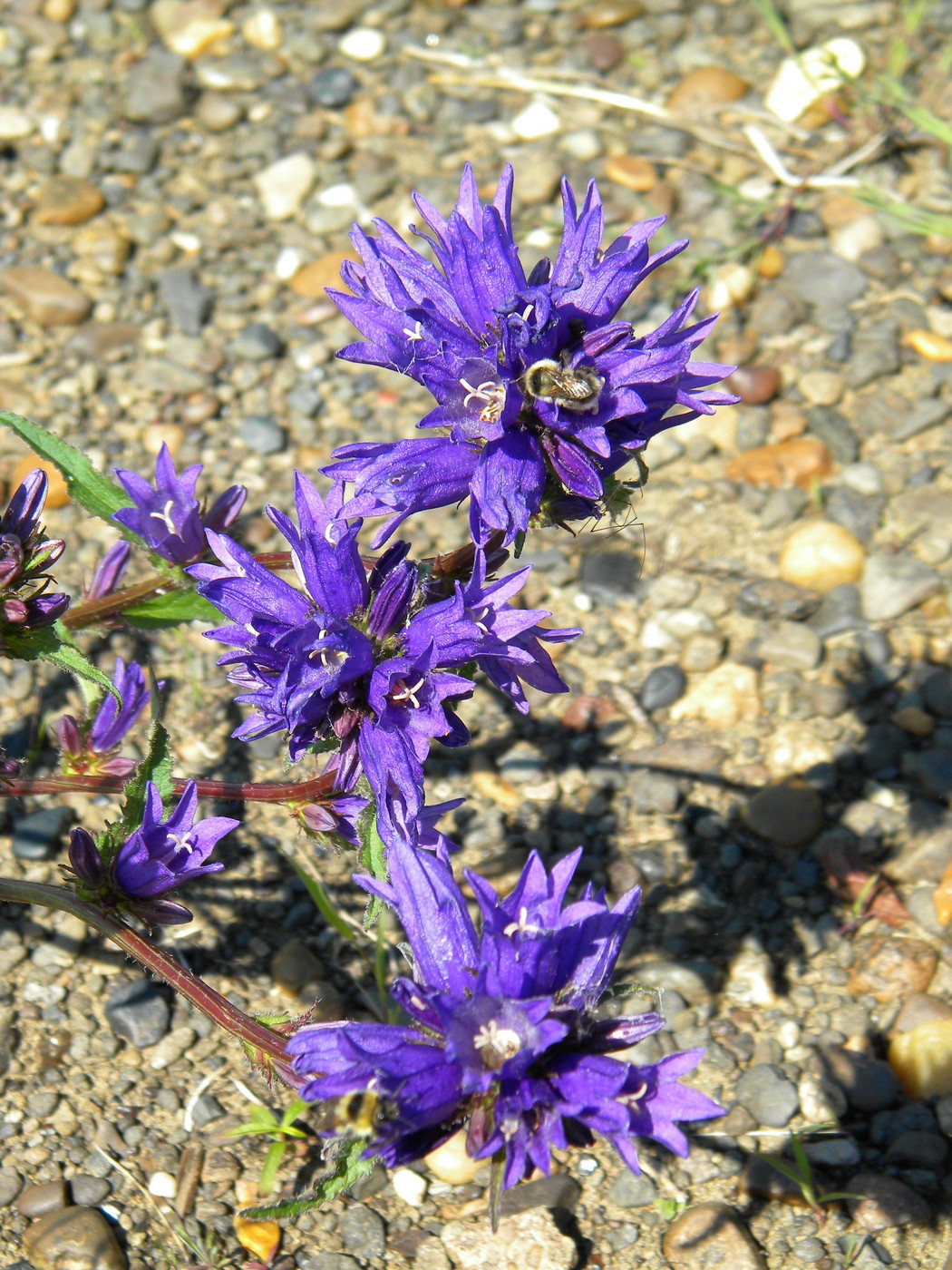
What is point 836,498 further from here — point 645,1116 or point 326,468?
point 645,1116

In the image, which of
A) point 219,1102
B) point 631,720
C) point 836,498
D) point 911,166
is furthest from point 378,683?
point 911,166

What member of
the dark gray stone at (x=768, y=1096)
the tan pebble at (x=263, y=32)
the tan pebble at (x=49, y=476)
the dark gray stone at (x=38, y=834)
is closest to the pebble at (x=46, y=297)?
the tan pebble at (x=49, y=476)

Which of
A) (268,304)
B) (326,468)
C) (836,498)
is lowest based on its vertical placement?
(836,498)

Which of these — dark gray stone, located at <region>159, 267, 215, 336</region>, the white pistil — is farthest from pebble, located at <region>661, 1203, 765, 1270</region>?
dark gray stone, located at <region>159, 267, 215, 336</region>

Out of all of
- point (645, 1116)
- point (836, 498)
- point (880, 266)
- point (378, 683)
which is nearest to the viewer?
point (645, 1116)

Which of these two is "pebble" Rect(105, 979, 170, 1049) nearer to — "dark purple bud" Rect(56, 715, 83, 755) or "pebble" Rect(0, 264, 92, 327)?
"dark purple bud" Rect(56, 715, 83, 755)

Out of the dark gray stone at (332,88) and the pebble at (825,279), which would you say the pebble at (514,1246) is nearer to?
the pebble at (825,279)
